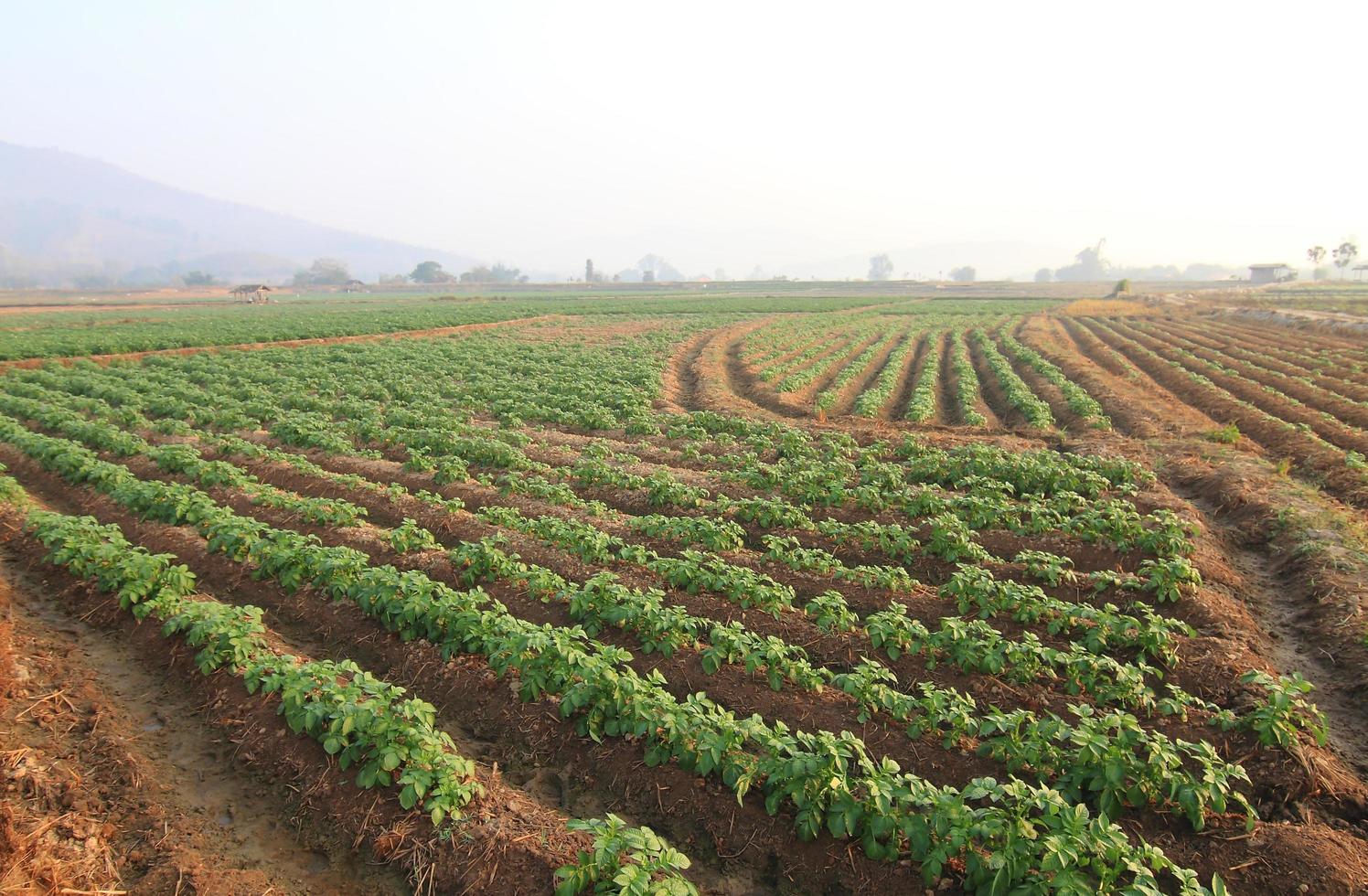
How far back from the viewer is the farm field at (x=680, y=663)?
4.91 metres

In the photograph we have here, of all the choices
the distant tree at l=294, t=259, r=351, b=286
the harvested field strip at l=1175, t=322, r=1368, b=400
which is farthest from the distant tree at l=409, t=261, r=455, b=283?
the harvested field strip at l=1175, t=322, r=1368, b=400

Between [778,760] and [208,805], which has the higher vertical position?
[778,760]

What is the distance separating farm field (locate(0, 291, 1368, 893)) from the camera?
16.1 feet

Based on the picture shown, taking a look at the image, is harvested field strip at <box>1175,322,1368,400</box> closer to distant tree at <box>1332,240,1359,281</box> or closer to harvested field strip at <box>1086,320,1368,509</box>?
harvested field strip at <box>1086,320,1368,509</box>

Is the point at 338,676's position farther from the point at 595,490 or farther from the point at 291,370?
the point at 291,370

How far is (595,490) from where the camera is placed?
12586mm

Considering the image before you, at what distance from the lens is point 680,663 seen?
7086 millimetres

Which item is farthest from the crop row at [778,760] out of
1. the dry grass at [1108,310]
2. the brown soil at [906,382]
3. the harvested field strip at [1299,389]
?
the dry grass at [1108,310]

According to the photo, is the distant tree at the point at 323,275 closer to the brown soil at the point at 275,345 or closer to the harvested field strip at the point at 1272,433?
the brown soil at the point at 275,345

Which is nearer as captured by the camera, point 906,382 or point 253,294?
point 906,382

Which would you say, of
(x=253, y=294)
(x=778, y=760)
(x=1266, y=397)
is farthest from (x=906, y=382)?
(x=253, y=294)

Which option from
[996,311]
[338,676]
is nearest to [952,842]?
[338,676]

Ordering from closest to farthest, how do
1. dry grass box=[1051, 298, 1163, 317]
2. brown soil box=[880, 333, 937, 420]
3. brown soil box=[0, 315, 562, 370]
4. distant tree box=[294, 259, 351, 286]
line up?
brown soil box=[880, 333, 937, 420] < brown soil box=[0, 315, 562, 370] < dry grass box=[1051, 298, 1163, 317] < distant tree box=[294, 259, 351, 286]

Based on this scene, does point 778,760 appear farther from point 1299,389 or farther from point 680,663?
point 1299,389
